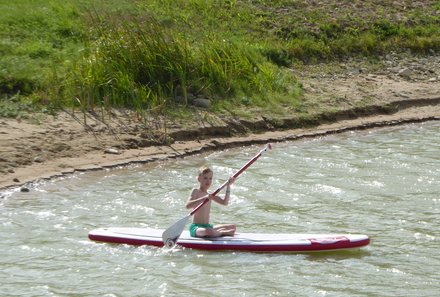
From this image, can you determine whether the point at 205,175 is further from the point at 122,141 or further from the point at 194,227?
the point at 122,141

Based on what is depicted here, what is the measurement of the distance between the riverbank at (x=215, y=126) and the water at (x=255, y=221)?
398 mm

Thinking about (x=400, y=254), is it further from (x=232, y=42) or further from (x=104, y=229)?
(x=232, y=42)

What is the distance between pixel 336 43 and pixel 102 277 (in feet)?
35.5

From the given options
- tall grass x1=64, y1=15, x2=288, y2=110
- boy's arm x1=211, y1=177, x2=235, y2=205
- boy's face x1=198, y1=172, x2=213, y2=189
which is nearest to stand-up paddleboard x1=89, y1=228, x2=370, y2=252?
boy's arm x1=211, y1=177, x2=235, y2=205

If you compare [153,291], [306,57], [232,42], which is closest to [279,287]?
[153,291]

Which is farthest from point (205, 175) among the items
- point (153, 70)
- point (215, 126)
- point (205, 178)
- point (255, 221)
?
point (153, 70)

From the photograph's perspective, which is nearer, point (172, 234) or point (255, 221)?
point (172, 234)

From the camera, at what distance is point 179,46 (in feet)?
49.5

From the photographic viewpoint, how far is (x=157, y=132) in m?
13.8

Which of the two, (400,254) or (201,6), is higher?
(201,6)

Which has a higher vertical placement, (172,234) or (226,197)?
(226,197)

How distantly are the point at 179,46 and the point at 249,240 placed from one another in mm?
6288

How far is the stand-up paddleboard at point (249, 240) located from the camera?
9.28m

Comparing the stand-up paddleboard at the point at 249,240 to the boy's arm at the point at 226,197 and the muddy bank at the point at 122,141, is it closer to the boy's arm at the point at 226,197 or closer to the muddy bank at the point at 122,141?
the boy's arm at the point at 226,197
